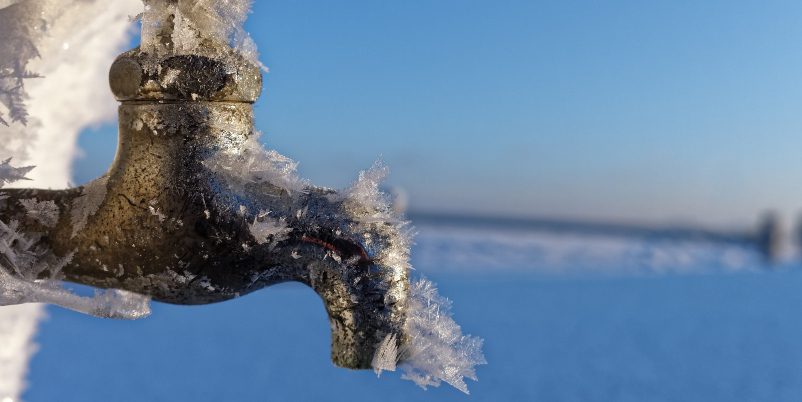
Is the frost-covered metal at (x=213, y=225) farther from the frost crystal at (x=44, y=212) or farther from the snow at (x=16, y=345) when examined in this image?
the snow at (x=16, y=345)

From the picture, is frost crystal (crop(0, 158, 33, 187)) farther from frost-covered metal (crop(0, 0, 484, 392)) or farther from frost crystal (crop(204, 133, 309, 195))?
frost crystal (crop(204, 133, 309, 195))

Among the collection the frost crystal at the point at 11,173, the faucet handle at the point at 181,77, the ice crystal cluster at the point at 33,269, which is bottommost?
the ice crystal cluster at the point at 33,269

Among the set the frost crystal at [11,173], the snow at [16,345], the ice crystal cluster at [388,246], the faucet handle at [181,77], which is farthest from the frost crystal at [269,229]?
the snow at [16,345]

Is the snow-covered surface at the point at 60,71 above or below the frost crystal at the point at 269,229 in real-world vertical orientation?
above

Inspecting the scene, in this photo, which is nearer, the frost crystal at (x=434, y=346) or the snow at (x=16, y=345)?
the frost crystal at (x=434, y=346)

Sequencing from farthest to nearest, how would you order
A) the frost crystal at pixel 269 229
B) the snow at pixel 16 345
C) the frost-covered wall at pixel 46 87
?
1. the snow at pixel 16 345
2. the frost-covered wall at pixel 46 87
3. the frost crystal at pixel 269 229

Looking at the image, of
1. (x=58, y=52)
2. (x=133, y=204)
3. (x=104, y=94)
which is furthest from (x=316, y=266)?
(x=104, y=94)
